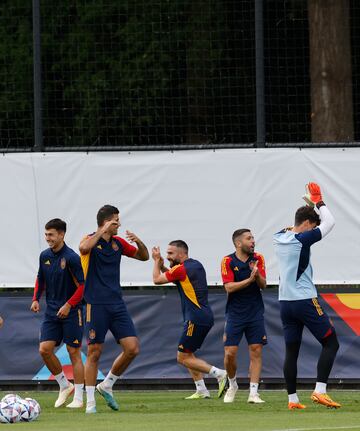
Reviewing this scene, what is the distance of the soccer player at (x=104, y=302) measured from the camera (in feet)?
48.0

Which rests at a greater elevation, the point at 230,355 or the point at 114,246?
the point at 114,246

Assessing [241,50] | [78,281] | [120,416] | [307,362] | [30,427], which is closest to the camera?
[30,427]

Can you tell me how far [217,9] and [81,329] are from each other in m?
5.82

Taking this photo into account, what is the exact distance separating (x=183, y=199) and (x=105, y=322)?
3.75 meters

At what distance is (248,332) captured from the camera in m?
15.9

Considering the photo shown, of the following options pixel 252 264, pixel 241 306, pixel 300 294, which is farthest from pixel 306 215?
pixel 241 306

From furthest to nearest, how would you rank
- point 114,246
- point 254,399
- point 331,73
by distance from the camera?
point 331,73 < point 254,399 < point 114,246

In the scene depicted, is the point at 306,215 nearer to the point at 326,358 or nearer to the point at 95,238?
the point at 326,358

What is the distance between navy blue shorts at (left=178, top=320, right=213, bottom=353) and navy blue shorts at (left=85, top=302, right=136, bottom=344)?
5.47 feet

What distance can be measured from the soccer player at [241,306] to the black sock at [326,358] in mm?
1560

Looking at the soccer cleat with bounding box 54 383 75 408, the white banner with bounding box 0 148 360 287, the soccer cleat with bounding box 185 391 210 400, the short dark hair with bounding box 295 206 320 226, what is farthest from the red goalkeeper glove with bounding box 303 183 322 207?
the soccer cleat with bounding box 54 383 75 408

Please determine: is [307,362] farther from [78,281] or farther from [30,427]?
[30,427]

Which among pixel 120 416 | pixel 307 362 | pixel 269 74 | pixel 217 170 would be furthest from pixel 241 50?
pixel 120 416

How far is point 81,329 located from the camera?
15.7m
